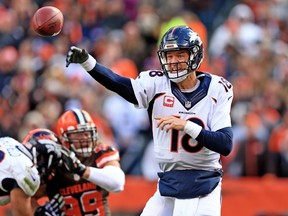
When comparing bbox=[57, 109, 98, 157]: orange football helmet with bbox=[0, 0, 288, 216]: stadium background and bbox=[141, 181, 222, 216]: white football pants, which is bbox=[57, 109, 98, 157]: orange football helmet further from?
bbox=[0, 0, 288, 216]: stadium background

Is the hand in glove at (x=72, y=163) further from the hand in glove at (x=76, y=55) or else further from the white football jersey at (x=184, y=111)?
the hand in glove at (x=76, y=55)

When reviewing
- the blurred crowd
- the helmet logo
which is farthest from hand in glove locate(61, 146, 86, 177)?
the blurred crowd

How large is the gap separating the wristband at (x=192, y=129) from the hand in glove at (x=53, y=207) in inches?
57.0

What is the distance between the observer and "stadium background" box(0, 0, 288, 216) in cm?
1254

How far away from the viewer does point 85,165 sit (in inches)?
332

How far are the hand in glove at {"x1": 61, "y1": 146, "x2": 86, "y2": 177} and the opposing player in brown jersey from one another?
28 cm

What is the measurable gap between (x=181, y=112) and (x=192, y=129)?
33 cm

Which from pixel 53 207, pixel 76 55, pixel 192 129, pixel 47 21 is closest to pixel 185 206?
pixel 192 129

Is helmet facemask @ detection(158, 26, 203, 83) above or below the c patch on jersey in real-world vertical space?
above

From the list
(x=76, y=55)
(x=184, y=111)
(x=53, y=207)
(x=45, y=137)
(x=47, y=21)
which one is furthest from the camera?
(x=53, y=207)

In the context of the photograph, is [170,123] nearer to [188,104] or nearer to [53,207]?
[188,104]

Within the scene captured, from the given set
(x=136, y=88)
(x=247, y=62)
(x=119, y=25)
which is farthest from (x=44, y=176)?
(x=119, y=25)

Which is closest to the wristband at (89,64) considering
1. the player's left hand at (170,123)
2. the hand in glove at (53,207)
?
the player's left hand at (170,123)

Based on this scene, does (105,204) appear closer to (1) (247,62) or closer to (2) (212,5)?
(1) (247,62)
